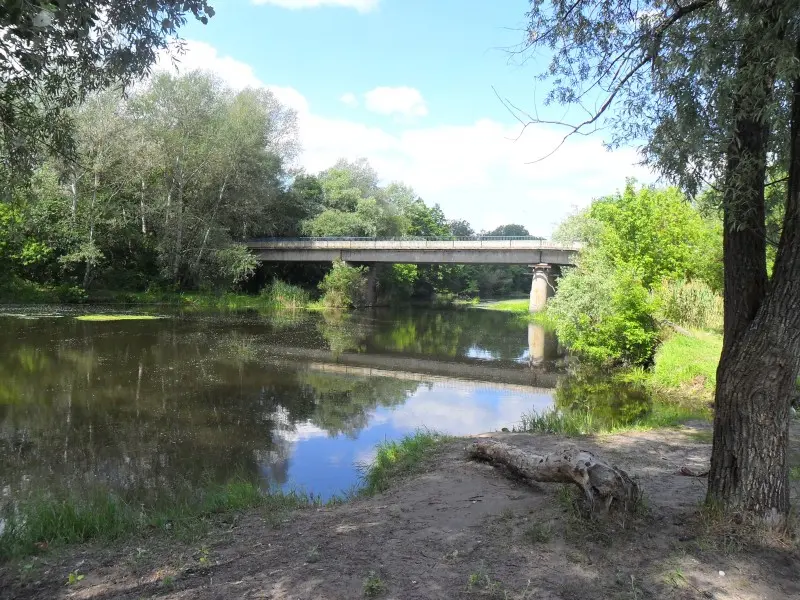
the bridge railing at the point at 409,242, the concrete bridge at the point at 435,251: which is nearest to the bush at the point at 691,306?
the bridge railing at the point at 409,242

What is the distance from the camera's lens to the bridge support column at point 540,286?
4362 centimetres

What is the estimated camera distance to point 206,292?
39938mm

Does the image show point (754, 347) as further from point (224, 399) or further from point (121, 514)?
point (224, 399)

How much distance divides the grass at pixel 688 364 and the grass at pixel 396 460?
7.99 m

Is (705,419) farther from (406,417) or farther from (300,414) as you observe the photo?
(300,414)

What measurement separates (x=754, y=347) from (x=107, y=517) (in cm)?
635

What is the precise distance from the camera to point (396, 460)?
28.8ft

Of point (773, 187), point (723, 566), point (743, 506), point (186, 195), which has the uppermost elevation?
point (186, 195)

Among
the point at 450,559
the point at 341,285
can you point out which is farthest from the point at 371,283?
the point at 450,559

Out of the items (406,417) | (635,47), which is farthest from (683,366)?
(635,47)

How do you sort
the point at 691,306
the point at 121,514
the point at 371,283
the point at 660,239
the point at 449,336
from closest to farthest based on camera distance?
the point at 121,514 → the point at 691,306 → the point at 660,239 → the point at 449,336 → the point at 371,283

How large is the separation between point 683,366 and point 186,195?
33370mm

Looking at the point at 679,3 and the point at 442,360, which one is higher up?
the point at 679,3

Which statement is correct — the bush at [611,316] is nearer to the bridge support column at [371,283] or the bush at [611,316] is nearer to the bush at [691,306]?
the bush at [691,306]
